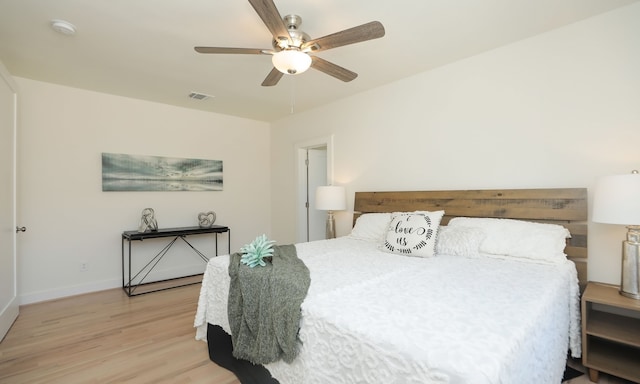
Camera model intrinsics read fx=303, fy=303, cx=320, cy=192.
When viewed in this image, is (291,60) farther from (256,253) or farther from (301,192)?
(301,192)

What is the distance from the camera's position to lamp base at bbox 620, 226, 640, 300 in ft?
5.93

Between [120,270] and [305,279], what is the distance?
3323 mm

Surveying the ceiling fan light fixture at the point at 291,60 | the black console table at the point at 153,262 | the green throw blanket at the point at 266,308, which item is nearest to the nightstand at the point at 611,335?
the green throw blanket at the point at 266,308

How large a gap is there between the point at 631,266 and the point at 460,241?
955mm

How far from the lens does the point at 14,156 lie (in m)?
3.00

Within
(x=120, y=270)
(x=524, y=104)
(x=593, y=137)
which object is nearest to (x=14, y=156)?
(x=120, y=270)

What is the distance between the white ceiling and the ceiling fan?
0.22m

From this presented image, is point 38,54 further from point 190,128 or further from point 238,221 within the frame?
point 238,221

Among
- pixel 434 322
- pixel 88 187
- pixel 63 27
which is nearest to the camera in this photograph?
pixel 434 322

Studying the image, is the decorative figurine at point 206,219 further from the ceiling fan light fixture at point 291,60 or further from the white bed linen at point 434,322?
the ceiling fan light fixture at point 291,60

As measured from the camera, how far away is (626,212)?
175 centimetres

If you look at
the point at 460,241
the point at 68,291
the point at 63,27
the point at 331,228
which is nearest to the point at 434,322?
the point at 460,241

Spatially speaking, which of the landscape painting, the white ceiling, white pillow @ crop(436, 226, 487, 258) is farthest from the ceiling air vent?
white pillow @ crop(436, 226, 487, 258)

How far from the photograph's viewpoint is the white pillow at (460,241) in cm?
232
